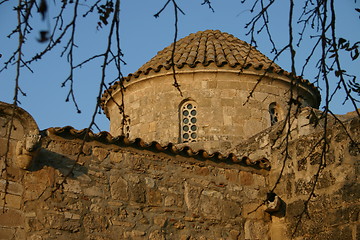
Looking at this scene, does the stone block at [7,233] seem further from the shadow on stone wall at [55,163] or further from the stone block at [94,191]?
the stone block at [94,191]

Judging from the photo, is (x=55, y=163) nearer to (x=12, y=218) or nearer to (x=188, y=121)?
(x=12, y=218)

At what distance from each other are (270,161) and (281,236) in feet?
4.00

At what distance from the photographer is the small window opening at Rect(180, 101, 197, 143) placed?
11.7 m

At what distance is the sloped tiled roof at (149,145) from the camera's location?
26.3ft

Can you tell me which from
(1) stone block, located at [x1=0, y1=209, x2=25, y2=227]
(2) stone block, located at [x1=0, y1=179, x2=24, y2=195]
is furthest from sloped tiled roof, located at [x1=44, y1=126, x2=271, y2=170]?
(1) stone block, located at [x1=0, y1=209, x2=25, y2=227]

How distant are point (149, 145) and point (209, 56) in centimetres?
419

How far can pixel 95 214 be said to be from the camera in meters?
7.91

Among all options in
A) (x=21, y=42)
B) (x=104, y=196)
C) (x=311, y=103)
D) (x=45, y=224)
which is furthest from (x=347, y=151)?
(x=21, y=42)

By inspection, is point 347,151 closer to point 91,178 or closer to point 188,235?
point 188,235

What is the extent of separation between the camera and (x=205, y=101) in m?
11.9

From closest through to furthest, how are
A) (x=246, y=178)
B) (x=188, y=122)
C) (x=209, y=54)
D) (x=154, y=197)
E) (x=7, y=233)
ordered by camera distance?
1. (x=7, y=233)
2. (x=154, y=197)
3. (x=246, y=178)
4. (x=188, y=122)
5. (x=209, y=54)

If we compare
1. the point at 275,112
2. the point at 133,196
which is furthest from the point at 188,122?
the point at 133,196

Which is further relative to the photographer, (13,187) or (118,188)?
(118,188)

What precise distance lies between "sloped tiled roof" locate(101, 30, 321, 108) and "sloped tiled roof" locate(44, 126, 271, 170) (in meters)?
2.51
